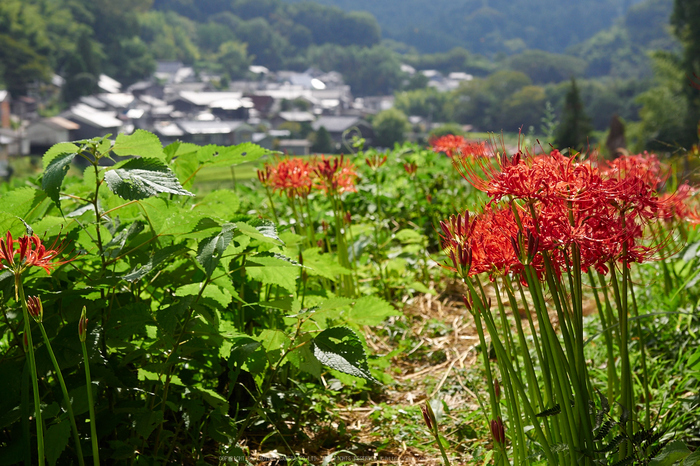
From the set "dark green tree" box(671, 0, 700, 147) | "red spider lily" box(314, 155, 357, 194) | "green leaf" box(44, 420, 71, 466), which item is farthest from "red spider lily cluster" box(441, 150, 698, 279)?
"dark green tree" box(671, 0, 700, 147)

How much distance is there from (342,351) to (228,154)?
1.62ft

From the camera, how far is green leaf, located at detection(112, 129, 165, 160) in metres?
0.92

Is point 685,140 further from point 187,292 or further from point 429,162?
point 187,292

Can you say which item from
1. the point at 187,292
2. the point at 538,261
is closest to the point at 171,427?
the point at 187,292

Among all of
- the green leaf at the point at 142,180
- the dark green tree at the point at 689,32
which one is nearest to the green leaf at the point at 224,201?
the green leaf at the point at 142,180

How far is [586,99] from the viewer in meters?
45.9

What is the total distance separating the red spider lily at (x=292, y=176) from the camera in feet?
5.69

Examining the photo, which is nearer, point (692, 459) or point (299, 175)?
point (692, 459)

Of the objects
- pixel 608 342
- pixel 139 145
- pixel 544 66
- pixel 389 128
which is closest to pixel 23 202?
pixel 139 145

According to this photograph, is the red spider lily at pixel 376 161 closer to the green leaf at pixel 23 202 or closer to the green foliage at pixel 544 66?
the green leaf at pixel 23 202

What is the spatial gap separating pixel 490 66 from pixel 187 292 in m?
60.5

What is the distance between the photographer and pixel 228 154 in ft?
3.93

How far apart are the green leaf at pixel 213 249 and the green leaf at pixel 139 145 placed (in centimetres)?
19

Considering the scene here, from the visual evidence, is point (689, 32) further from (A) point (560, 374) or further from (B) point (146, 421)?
(B) point (146, 421)
